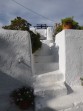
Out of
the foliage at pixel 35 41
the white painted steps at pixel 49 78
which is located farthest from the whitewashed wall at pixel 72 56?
the foliage at pixel 35 41

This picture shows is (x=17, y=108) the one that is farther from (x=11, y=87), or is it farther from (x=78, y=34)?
(x=78, y=34)

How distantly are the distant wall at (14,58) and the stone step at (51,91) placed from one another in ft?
2.17

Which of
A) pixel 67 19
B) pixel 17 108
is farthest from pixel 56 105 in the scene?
pixel 67 19

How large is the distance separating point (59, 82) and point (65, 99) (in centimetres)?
99

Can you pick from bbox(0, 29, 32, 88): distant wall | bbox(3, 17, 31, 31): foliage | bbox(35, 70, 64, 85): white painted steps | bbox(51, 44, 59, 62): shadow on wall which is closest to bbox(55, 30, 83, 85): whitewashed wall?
bbox(35, 70, 64, 85): white painted steps

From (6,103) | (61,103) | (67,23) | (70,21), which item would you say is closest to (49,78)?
(61,103)

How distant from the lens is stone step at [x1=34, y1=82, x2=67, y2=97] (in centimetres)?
615

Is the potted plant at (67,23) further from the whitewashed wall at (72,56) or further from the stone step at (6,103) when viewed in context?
the stone step at (6,103)

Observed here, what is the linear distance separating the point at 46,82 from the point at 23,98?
1.46 meters

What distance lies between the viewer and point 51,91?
6.27m

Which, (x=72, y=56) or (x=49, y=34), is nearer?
(x=72, y=56)

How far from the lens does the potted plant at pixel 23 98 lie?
5801 millimetres

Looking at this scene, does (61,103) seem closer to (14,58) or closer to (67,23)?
(14,58)

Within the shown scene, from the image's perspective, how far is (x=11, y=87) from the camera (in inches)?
252
